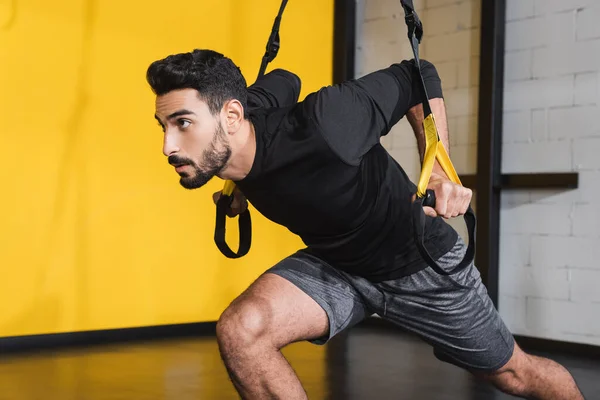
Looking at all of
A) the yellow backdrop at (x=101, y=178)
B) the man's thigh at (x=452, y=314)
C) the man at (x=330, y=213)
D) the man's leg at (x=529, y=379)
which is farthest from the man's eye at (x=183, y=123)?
the yellow backdrop at (x=101, y=178)

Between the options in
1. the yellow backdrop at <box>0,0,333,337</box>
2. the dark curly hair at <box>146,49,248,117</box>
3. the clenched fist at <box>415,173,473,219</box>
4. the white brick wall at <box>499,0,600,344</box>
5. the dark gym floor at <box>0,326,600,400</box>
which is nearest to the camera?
the clenched fist at <box>415,173,473,219</box>

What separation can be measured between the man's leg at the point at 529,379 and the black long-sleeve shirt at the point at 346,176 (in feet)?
1.39

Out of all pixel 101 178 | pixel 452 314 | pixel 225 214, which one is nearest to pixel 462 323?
pixel 452 314

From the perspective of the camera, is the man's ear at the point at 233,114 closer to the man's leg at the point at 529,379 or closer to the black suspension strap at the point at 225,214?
the black suspension strap at the point at 225,214

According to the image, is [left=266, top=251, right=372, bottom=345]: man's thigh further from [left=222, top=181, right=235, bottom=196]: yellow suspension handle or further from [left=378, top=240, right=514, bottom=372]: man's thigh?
[left=222, top=181, right=235, bottom=196]: yellow suspension handle

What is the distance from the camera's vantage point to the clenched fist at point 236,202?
2.47 m

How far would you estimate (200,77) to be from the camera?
2121 mm

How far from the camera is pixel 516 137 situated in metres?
4.72

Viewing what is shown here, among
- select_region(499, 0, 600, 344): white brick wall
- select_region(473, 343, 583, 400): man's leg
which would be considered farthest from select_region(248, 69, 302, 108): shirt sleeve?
select_region(499, 0, 600, 344): white brick wall

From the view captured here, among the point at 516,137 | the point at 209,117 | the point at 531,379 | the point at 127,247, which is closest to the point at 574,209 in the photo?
the point at 516,137

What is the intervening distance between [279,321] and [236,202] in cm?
44

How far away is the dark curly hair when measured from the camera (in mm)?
2100

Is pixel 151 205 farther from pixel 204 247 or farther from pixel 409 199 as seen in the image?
pixel 409 199

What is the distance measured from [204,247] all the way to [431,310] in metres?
2.83
